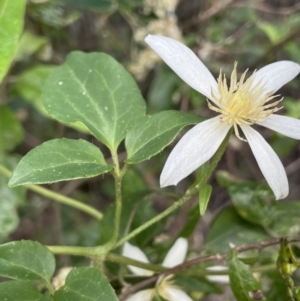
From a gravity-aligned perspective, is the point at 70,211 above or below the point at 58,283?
above

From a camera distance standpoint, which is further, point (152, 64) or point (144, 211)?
point (152, 64)

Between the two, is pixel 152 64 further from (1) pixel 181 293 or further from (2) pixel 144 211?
(1) pixel 181 293

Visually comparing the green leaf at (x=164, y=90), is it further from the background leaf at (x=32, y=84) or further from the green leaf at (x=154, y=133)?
the green leaf at (x=154, y=133)

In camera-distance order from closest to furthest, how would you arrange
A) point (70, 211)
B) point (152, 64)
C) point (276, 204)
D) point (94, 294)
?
1. point (94, 294)
2. point (276, 204)
3. point (152, 64)
4. point (70, 211)

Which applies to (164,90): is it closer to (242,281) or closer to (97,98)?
(97,98)

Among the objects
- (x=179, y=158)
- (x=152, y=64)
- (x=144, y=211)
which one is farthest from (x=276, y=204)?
(x=152, y=64)

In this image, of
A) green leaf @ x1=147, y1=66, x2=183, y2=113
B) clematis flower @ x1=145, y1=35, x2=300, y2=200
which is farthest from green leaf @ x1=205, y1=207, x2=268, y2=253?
green leaf @ x1=147, y1=66, x2=183, y2=113

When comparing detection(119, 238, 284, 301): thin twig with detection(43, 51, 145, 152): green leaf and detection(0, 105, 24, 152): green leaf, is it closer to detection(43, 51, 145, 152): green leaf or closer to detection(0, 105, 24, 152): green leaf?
detection(43, 51, 145, 152): green leaf
